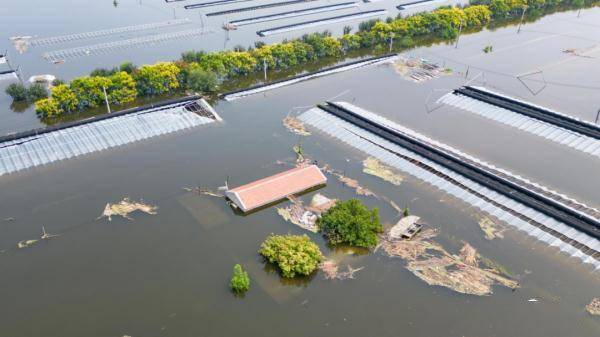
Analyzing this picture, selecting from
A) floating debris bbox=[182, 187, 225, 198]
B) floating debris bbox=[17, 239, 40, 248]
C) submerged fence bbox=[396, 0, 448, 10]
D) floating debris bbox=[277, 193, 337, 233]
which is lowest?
floating debris bbox=[277, 193, 337, 233]

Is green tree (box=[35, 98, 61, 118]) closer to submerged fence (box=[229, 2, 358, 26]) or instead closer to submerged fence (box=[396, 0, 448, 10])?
submerged fence (box=[229, 2, 358, 26])

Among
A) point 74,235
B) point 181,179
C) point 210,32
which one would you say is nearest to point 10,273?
point 74,235

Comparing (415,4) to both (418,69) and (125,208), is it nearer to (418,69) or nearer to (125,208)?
(418,69)

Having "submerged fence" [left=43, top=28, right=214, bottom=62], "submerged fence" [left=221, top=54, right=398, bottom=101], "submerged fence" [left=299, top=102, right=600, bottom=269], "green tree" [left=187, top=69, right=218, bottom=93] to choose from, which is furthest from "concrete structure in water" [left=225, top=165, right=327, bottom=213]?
"submerged fence" [left=43, top=28, right=214, bottom=62]

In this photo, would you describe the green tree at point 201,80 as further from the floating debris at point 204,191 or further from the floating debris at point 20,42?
the floating debris at point 20,42

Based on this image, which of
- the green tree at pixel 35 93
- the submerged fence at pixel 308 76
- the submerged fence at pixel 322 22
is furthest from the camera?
the submerged fence at pixel 322 22

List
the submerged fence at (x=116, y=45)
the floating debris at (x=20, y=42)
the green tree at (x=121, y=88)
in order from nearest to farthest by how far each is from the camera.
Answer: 1. the green tree at (x=121, y=88)
2. the submerged fence at (x=116, y=45)
3. the floating debris at (x=20, y=42)

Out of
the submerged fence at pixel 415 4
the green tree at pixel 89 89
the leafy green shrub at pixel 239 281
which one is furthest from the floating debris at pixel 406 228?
the submerged fence at pixel 415 4
